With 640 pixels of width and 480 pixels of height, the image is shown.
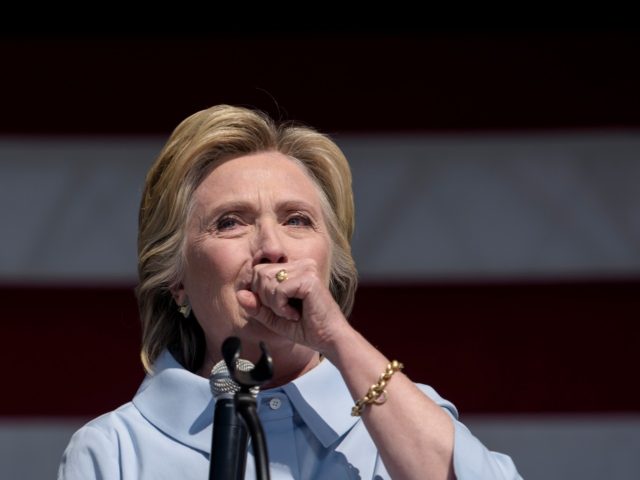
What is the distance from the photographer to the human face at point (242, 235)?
1.92 m

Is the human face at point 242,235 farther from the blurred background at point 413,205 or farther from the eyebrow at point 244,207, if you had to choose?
the blurred background at point 413,205

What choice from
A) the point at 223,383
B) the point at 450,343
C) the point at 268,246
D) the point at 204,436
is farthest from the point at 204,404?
the point at 450,343

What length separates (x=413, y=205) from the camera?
349 cm

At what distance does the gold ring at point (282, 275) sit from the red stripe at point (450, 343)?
1691 millimetres

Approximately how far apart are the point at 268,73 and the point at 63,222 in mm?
689

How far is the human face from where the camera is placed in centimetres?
192

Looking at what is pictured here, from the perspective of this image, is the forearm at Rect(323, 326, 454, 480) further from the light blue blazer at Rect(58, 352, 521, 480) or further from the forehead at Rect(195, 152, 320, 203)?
the forehead at Rect(195, 152, 320, 203)

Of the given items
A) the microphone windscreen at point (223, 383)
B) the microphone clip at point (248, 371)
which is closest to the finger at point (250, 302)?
the microphone windscreen at point (223, 383)

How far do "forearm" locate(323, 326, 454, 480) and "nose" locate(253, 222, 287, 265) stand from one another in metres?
0.16

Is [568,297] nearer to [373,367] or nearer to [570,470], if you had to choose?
[570,470]

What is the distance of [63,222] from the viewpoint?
11.5ft

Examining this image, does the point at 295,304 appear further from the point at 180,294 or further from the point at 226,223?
the point at 180,294

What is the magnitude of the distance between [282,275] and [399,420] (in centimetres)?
25

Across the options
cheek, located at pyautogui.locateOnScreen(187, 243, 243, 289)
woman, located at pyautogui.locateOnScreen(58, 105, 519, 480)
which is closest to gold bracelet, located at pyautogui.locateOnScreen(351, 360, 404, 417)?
woman, located at pyautogui.locateOnScreen(58, 105, 519, 480)
